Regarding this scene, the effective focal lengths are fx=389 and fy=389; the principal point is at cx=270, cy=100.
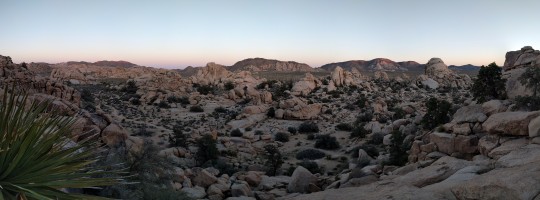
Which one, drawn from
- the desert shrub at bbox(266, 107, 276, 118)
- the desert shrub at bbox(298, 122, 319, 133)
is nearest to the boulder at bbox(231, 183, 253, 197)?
the desert shrub at bbox(298, 122, 319, 133)

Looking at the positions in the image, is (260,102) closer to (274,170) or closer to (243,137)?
Answer: (243,137)

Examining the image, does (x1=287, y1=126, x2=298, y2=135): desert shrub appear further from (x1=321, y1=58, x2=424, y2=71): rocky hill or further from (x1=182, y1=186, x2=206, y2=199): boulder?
(x1=321, y1=58, x2=424, y2=71): rocky hill

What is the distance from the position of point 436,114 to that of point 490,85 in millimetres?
3956

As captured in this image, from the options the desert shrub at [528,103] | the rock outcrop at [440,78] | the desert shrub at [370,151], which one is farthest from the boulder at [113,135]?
the rock outcrop at [440,78]

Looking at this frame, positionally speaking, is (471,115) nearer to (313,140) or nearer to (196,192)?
(196,192)

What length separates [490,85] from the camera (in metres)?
19.9

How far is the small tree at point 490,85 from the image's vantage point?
19297 millimetres

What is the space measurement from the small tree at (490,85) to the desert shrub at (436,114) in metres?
2.37

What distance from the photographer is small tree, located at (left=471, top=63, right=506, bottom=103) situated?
19297 millimetres

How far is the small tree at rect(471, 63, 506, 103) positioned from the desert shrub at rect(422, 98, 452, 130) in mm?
2373

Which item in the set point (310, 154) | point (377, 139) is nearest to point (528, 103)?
point (377, 139)

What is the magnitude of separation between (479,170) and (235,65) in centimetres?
15894

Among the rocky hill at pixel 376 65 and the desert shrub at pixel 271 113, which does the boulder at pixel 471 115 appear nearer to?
the desert shrub at pixel 271 113

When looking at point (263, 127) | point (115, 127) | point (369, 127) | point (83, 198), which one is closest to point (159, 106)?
point (263, 127)
